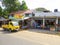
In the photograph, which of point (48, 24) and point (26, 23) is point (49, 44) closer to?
point (48, 24)

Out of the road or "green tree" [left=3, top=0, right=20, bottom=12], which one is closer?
the road

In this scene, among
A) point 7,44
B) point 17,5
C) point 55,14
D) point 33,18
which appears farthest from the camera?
point 17,5

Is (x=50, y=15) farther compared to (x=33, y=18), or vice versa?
(x=33, y=18)

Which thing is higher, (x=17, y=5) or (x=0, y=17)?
(x=17, y=5)

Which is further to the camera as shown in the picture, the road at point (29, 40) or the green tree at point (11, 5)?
the green tree at point (11, 5)

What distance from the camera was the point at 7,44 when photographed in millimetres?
15039

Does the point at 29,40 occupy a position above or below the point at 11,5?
below

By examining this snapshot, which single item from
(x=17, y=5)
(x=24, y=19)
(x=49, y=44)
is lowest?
(x=49, y=44)

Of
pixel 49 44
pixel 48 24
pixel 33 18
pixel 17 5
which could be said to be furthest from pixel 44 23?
pixel 17 5

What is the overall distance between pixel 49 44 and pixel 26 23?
2327 centimetres

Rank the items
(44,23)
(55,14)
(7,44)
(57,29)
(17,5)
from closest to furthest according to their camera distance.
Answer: (7,44)
(57,29)
(55,14)
(44,23)
(17,5)

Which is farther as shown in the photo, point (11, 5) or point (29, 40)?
point (11, 5)

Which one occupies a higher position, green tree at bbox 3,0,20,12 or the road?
green tree at bbox 3,0,20,12

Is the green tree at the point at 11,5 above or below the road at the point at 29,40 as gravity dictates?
above
